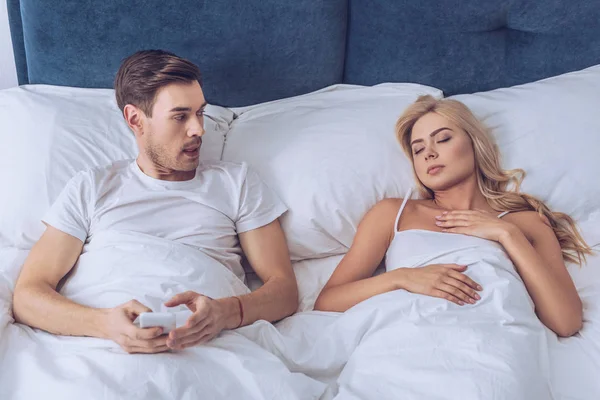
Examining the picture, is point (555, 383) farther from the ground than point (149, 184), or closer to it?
closer to it

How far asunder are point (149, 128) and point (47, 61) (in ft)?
1.90

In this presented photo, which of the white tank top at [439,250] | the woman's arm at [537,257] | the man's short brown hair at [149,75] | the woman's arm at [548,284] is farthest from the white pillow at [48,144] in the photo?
the woman's arm at [548,284]

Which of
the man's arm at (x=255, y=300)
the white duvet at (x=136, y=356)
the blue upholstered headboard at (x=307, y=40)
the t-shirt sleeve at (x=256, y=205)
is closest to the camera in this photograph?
the white duvet at (x=136, y=356)

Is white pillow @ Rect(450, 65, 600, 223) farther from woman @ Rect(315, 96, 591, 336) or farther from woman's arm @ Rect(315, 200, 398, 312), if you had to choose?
woman's arm @ Rect(315, 200, 398, 312)

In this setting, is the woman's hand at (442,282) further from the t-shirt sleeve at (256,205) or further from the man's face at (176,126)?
the man's face at (176,126)

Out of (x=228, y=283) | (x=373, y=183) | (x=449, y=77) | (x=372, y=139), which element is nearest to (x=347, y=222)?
(x=373, y=183)

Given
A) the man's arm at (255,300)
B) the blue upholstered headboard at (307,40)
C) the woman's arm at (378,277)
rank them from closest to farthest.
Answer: the man's arm at (255,300) → the woman's arm at (378,277) → the blue upholstered headboard at (307,40)

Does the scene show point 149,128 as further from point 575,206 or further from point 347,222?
point 575,206

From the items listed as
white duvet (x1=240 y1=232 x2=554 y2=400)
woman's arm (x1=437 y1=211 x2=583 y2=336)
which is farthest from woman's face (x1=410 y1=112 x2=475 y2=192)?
white duvet (x1=240 y1=232 x2=554 y2=400)

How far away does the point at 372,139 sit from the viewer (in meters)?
1.86

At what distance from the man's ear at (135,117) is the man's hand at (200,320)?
19.5 inches

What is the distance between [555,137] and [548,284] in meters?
0.48

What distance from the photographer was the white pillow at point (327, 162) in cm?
179

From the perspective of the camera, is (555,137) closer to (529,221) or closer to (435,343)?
(529,221)
